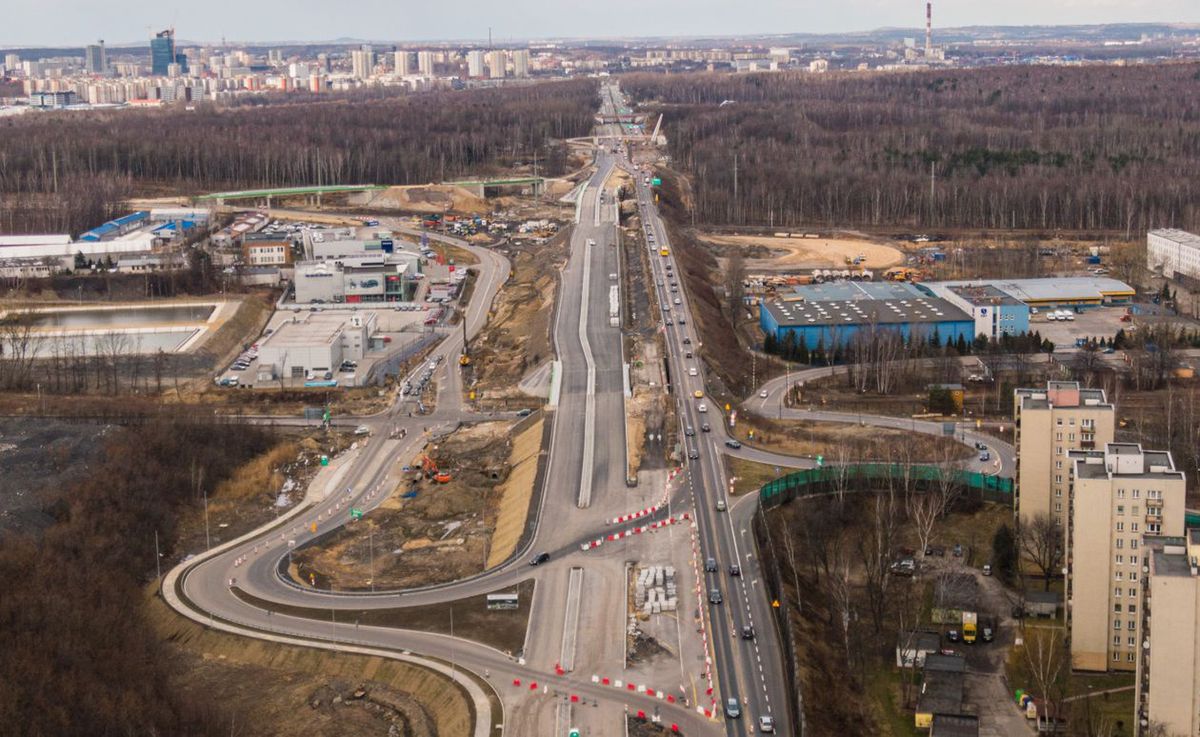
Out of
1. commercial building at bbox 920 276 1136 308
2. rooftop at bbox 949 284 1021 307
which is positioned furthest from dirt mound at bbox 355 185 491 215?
rooftop at bbox 949 284 1021 307

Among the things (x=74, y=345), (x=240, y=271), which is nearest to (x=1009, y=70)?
(x=240, y=271)

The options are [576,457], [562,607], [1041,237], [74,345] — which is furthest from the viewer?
[1041,237]

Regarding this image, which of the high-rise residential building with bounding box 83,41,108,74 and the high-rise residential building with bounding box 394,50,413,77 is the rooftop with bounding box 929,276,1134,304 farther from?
the high-rise residential building with bounding box 83,41,108,74

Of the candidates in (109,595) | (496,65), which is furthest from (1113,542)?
(496,65)

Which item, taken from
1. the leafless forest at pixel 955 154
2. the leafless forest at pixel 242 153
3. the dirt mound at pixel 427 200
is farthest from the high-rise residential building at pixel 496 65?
the dirt mound at pixel 427 200

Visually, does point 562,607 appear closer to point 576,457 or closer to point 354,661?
point 354,661

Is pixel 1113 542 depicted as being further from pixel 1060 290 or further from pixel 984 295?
pixel 1060 290
